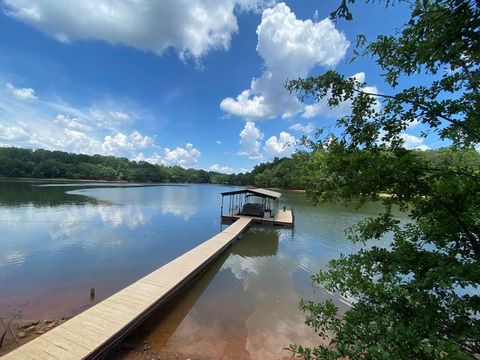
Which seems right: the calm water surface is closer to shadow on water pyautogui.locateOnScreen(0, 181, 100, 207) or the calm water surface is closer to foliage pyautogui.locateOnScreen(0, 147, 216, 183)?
shadow on water pyautogui.locateOnScreen(0, 181, 100, 207)

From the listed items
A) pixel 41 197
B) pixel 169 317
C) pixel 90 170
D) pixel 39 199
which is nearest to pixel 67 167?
pixel 90 170

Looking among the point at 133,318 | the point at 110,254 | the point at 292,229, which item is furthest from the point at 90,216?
the point at 133,318

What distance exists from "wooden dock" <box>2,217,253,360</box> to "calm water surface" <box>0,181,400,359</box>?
54 centimetres

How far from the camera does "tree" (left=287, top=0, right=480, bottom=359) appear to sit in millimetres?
1968

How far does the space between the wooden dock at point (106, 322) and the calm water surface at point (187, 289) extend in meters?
0.54

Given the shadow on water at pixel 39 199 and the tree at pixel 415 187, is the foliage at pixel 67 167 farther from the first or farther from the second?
the tree at pixel 415 187

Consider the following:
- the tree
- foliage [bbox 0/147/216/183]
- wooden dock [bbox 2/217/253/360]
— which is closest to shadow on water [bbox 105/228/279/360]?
wooden dock [bbox 2/217/253/360]

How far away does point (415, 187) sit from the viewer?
2.36 m

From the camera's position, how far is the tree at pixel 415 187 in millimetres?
1968

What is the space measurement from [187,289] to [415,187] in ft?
25.8

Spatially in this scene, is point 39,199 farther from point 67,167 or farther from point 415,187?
point 67,167

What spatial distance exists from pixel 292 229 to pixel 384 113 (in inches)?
699

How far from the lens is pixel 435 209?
2.47m

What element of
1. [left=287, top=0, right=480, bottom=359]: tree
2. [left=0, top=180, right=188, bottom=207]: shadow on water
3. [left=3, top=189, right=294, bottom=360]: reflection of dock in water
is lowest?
[left=0, top=180, right=188, bottom=207]: shadow on water
